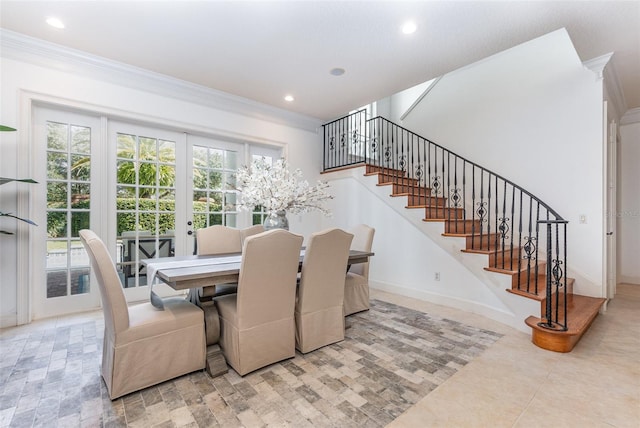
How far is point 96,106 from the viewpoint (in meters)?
3.29

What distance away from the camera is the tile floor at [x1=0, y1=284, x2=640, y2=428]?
1.59 m

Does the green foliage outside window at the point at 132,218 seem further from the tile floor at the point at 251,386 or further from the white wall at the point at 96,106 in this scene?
the tile floor at the point at 251,386

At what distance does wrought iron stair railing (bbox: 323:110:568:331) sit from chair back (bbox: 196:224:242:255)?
2.32 m

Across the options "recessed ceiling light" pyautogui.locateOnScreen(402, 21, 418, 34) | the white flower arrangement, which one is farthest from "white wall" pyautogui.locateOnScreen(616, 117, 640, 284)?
the white flower arrangement

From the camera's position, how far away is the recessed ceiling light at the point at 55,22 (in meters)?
2.62

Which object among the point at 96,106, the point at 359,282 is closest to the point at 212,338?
the point at 359,282

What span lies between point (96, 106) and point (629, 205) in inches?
297

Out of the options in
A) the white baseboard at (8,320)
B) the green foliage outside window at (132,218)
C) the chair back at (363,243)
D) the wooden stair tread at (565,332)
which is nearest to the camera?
the wooden stair tread at (565,332)

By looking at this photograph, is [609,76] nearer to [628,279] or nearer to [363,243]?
[628,279]

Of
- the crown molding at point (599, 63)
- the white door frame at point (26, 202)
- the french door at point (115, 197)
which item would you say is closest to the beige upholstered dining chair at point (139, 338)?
the french door at point (115, 197)

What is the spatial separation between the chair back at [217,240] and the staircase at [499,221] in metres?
2.27

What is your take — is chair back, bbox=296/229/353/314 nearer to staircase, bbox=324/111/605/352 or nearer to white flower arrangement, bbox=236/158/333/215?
white flower arrangement, bbox=236/158/333/215

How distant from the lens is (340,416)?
161 centimetres

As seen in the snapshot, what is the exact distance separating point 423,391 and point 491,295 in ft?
6.13
